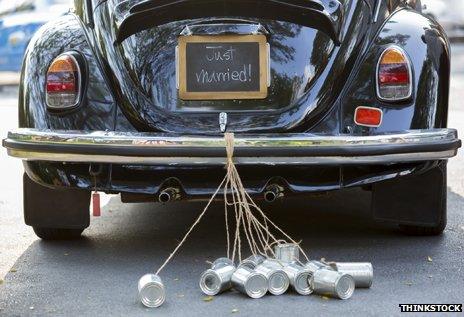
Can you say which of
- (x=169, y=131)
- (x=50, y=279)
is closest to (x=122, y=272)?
(x=50, y=279)

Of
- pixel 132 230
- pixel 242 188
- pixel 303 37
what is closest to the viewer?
pixel 242 188

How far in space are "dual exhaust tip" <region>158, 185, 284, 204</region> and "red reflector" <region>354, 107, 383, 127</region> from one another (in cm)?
51

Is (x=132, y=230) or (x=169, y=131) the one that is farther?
(x=132, y=230)

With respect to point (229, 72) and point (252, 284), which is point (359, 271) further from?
point (229, 72)

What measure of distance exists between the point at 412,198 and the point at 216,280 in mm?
1421

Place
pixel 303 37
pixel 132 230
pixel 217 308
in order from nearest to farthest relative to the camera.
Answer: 1. pixel 217 308
2. pixel 303 37
3. pixel 132 230

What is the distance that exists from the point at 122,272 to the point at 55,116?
2.78ft

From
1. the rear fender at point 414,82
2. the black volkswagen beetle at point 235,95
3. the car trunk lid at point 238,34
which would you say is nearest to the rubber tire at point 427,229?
the black volkswagen beetle at point 235,95

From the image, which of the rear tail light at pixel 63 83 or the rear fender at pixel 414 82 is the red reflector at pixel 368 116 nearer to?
the rear fender at pixel 414 82

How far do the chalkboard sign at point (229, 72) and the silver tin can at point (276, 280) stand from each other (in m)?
1.00

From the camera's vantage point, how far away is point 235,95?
5594 mm

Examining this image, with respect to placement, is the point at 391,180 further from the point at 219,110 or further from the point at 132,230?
the point at 132,230

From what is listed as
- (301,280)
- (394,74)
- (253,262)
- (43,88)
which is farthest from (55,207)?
(394,74)

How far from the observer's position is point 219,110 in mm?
5574
